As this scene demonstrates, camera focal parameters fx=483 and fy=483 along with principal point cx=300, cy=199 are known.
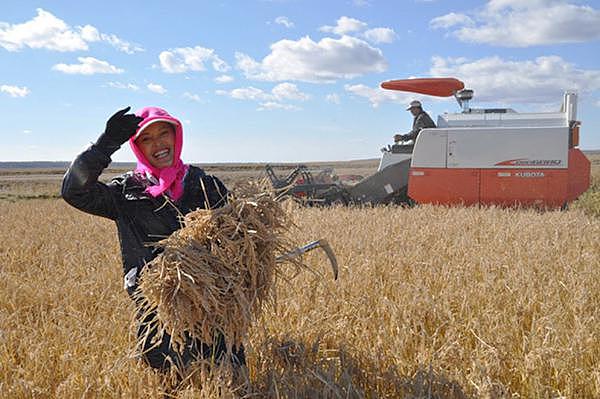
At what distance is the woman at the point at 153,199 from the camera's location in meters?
2.65

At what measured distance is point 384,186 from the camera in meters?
10.5

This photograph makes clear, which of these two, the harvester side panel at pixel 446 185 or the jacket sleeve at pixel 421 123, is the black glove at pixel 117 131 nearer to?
the harvester side panel at pixel 446 185

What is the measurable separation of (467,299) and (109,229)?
6.76 m

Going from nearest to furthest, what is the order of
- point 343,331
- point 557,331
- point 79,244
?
point 557,331 < point 343,331 < point 79,244

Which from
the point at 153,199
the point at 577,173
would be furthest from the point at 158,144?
the point at 577,173

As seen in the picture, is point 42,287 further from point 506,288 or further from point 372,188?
point 372,188

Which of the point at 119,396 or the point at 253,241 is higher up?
the point at 253,241

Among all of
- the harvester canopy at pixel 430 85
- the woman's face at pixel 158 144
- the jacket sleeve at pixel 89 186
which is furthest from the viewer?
the harvester canopy at pixel 430 85

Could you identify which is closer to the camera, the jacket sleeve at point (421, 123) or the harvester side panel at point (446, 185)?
the harvester side panel at point (446, 185)

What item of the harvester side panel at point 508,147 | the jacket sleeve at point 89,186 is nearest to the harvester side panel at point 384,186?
the harvester side panel at point 508,147

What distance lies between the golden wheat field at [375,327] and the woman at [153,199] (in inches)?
8.1

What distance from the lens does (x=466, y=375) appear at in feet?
8.66

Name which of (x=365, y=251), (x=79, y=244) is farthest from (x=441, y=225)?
(x=79, y=244)

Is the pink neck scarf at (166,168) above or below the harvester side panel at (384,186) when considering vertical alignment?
above
